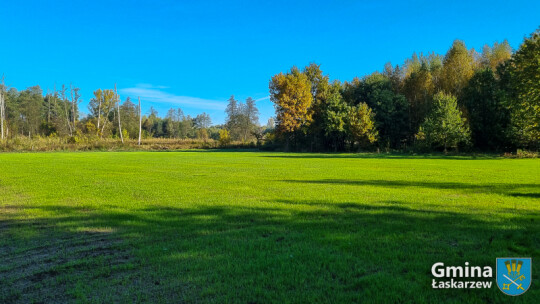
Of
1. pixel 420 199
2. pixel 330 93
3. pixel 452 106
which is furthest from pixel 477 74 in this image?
pixel 420 199

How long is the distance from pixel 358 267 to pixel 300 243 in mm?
1164

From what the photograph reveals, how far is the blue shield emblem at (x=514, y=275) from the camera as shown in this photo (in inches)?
134

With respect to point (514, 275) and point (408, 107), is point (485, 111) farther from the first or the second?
point (514, 275)

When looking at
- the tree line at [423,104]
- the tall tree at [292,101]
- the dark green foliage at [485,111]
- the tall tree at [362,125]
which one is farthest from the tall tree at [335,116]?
the dark green foliage at [485,111]

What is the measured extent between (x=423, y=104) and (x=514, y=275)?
52758mm

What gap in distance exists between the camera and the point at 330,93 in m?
60.8

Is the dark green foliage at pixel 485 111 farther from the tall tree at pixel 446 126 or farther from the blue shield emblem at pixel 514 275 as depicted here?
the blue shield emblem at pixel 514 275

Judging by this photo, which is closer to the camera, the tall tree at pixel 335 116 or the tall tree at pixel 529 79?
the tall tree at pixel 529 79

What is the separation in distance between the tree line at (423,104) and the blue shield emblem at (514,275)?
26.3 metres

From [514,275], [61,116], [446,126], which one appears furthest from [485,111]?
[61,116]

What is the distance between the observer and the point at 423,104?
50.2 metres

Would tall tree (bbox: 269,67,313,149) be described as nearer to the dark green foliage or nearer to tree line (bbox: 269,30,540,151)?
tree line (bbox: 269,30,540,151)

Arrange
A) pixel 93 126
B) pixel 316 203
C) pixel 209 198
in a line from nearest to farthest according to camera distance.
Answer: pixel 316 203, pixel 209 198, pixel 93 126

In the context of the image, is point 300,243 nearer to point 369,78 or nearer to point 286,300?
point 286,300
